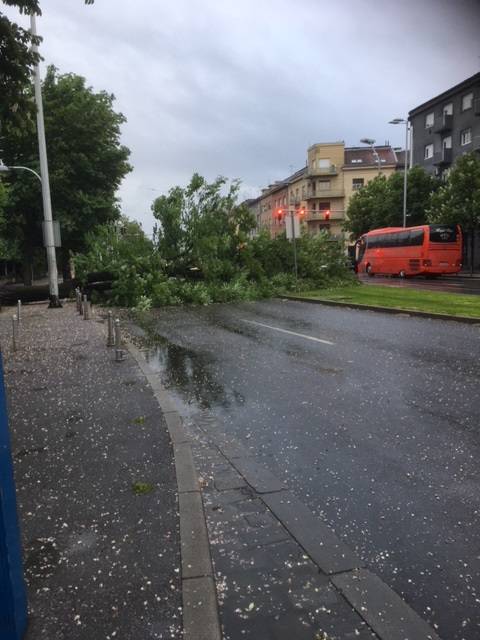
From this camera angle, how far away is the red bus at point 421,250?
33469 mm

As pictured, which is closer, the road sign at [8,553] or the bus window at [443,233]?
the road sign at [8,553]

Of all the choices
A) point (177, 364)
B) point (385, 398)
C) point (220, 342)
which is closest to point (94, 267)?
point (220, 342)

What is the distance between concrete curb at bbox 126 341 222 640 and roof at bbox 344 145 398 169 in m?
76.8

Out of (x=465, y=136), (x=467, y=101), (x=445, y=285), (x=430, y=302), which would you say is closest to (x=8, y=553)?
(x=430, y=302)

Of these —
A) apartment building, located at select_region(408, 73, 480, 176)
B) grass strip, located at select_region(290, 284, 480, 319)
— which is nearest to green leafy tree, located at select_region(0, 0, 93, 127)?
grass strip, located at select_region(290, 284, 480, 319)

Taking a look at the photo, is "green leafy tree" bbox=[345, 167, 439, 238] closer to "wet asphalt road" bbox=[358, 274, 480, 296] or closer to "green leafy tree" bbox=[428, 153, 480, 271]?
"green leafy tree" bbox=[428, 153, 480, 271]

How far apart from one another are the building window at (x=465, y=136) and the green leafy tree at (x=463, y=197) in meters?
10.1

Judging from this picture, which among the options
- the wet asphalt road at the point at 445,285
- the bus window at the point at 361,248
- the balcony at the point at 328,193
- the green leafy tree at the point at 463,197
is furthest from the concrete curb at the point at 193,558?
the balcony at the point at 328,193

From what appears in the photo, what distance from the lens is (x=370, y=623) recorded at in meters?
2.42

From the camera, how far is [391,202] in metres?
49.3

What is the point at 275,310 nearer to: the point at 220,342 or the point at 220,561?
the point at 220,342

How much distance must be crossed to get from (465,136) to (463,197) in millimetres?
14879

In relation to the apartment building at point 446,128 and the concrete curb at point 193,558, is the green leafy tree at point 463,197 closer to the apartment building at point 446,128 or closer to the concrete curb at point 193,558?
the apartment building at point 446,128

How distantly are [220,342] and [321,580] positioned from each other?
836 cm
